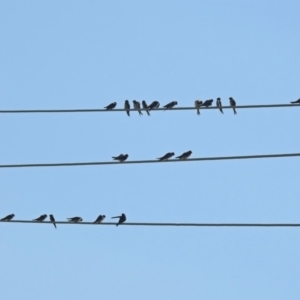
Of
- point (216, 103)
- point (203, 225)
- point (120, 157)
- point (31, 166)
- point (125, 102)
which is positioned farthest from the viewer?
point (125, 102)

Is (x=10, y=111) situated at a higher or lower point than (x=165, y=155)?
higher

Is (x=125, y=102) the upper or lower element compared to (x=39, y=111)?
lower

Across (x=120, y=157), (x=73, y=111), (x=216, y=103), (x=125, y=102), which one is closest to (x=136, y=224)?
(x=73, y=111)

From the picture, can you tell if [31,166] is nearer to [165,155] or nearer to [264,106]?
[264,106]

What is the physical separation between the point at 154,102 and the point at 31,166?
9.50 meters

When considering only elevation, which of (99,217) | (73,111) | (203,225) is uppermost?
(73,111)

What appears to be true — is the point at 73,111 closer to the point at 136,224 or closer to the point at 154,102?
the point at 136,224

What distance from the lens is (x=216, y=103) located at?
39.4m

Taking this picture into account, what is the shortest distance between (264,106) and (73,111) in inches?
141

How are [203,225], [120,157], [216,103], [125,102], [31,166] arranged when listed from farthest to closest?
[125,102], [216,103], [120,157], [31,166], [203,225]

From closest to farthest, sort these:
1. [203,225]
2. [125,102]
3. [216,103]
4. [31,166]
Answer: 1. [203,225]
2. [31,166]
3. [216,103]
4. [125,102]

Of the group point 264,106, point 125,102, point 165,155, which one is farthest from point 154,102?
point 264,106

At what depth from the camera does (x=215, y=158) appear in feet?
85.7

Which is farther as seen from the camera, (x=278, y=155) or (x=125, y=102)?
(x=125, y=102)
